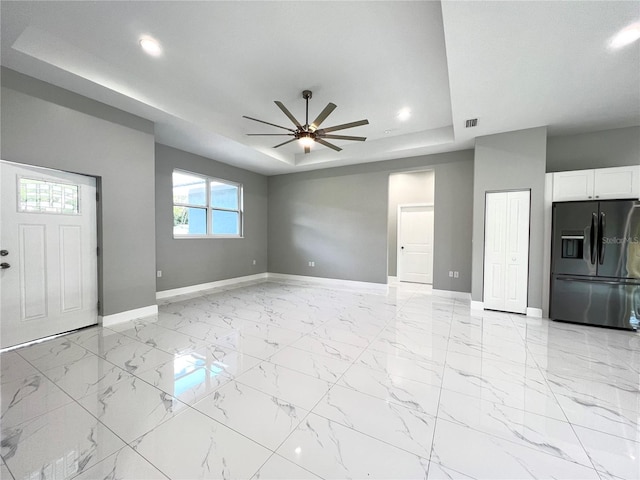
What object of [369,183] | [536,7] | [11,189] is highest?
[536,7]

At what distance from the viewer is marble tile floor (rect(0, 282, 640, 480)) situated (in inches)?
55.3

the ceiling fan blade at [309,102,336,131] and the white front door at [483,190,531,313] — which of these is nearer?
the ceiling fan blade at [309,102,336,131]

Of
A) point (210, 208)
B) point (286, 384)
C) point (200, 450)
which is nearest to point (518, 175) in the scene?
point (286, 384)

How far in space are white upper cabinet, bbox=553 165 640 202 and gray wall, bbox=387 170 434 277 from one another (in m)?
2.95

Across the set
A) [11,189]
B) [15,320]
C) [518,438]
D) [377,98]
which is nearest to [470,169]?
[377,98]

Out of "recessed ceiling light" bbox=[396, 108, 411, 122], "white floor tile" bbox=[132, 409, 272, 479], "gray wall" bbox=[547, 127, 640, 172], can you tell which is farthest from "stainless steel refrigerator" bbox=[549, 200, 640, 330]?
"white floor tile" bbox=[132, 409, 272, 479]

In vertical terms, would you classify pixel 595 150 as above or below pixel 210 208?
above

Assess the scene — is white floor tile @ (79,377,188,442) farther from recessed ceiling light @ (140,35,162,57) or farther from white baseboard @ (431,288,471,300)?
white baseboard @ (431,288,471,300)

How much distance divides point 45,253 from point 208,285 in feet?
10.1

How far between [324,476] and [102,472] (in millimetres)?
1174

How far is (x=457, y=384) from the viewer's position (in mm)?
2168

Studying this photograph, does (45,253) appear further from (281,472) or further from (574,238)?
(574,238)

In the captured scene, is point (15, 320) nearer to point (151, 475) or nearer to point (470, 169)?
point (151, 475)

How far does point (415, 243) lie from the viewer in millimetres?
7043
